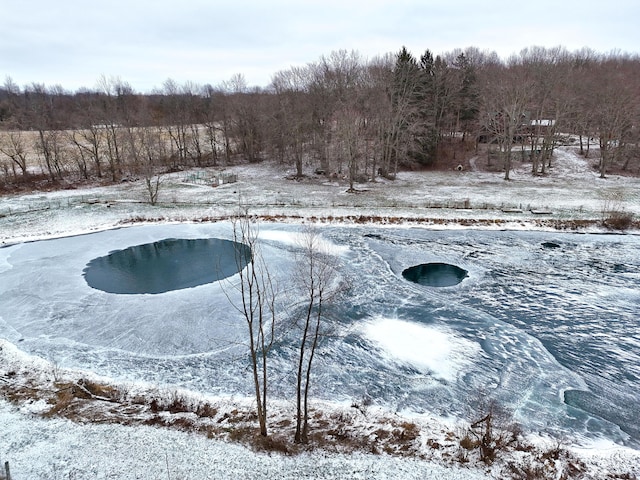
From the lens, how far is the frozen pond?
425 inches

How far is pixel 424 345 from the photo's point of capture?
507 inches

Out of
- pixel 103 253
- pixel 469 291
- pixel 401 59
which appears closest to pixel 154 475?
pixel 469 291

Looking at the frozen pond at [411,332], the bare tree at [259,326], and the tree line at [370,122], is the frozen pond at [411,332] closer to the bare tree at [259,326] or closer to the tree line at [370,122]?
the bare tree at [259,326]

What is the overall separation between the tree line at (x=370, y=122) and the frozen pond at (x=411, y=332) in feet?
52.9

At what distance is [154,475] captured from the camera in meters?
8.05

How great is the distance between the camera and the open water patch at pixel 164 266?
57.2 feet

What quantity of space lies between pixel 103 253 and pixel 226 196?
13.8 m

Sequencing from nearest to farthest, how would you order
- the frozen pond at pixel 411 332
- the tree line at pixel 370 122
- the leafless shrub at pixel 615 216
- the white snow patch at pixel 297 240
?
the frozen pond at pixel 411 332, the white snow patch at pixel 297 240, the leafless shrub at pixel 615 216, the tree line at pixel 370 122

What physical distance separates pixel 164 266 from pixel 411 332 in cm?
1214

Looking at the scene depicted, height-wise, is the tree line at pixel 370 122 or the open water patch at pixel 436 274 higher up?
the tree line at pixel 370 122

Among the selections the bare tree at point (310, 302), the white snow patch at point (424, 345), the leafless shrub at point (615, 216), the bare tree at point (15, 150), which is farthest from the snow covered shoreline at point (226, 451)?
the bare tree at point (15, 150)

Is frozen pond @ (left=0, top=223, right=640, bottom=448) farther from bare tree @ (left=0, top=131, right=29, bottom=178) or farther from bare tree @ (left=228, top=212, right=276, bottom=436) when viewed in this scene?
bare tree @ (left=0, top=131, right=29, bottom=178)

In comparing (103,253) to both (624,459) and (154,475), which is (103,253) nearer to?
(154,475)

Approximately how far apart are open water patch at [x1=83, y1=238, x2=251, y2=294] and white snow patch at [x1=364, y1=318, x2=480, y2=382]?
5.91 m
